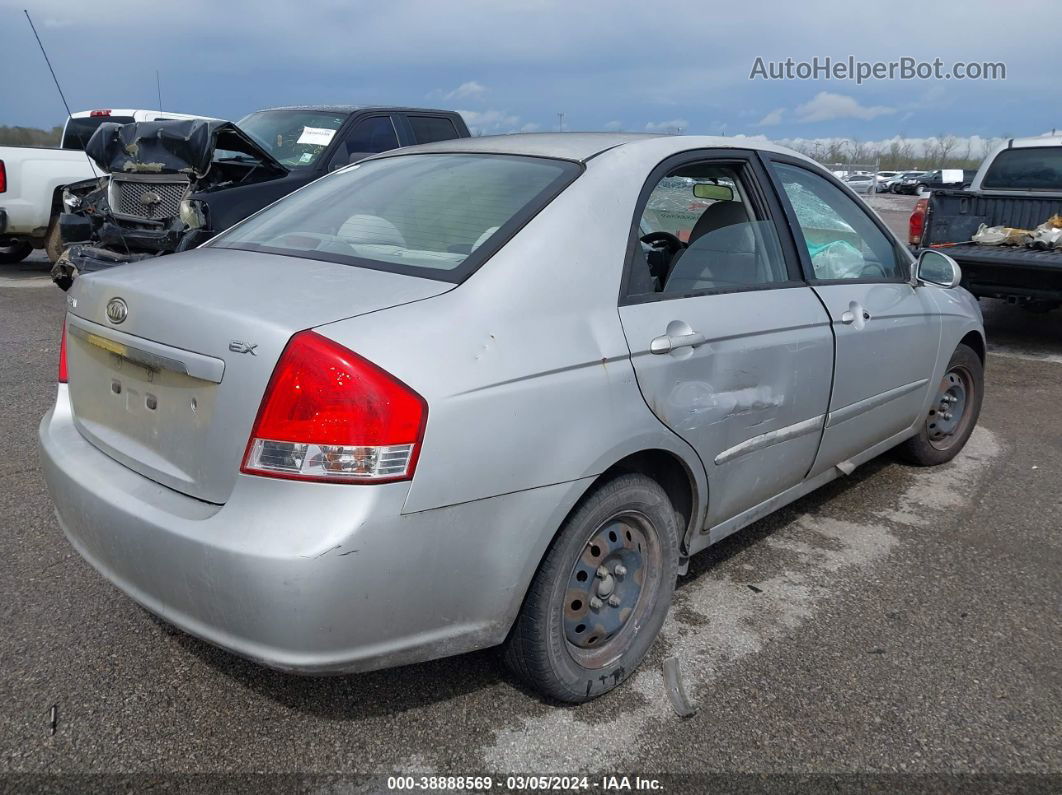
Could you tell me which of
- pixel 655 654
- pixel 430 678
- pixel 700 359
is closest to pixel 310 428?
pixel 430 678

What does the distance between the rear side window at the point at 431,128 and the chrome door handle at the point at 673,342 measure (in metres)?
6.55

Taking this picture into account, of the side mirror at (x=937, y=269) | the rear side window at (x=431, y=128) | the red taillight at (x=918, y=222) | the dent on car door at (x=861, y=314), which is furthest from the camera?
the rear side window at (x=431, y=128)

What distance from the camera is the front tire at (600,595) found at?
7.75ft

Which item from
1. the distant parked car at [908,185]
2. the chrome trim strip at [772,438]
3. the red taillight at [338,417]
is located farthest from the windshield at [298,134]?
the distant parked car at [908,185]

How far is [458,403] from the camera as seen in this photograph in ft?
6.76

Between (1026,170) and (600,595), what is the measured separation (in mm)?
8674

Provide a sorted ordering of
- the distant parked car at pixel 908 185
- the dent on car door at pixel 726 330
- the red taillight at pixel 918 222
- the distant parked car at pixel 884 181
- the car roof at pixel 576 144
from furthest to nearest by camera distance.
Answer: the distant parked car at pixel 884 181 < the distant parked car at pixel 908 185 < the red taillight at pixel 918 222 < the car roof at pixel 576 144 < the dent on car door at pixel 726 330

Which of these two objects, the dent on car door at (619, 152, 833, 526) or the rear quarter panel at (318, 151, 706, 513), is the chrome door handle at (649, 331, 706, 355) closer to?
the dent on car door at (619, 152, 833, 526)

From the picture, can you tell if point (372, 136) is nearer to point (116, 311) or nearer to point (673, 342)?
point (116, 311)

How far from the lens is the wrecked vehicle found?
722 centimetres

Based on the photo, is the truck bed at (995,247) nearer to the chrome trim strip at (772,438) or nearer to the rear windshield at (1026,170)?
the rear windshield at (1026,170)

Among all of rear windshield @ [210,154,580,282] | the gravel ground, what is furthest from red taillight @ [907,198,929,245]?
rear windshield @ [210,154,580,282]

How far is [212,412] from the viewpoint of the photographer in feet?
6.97

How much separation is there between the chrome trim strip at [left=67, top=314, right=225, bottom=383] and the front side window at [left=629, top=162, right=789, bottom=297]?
1.33m
